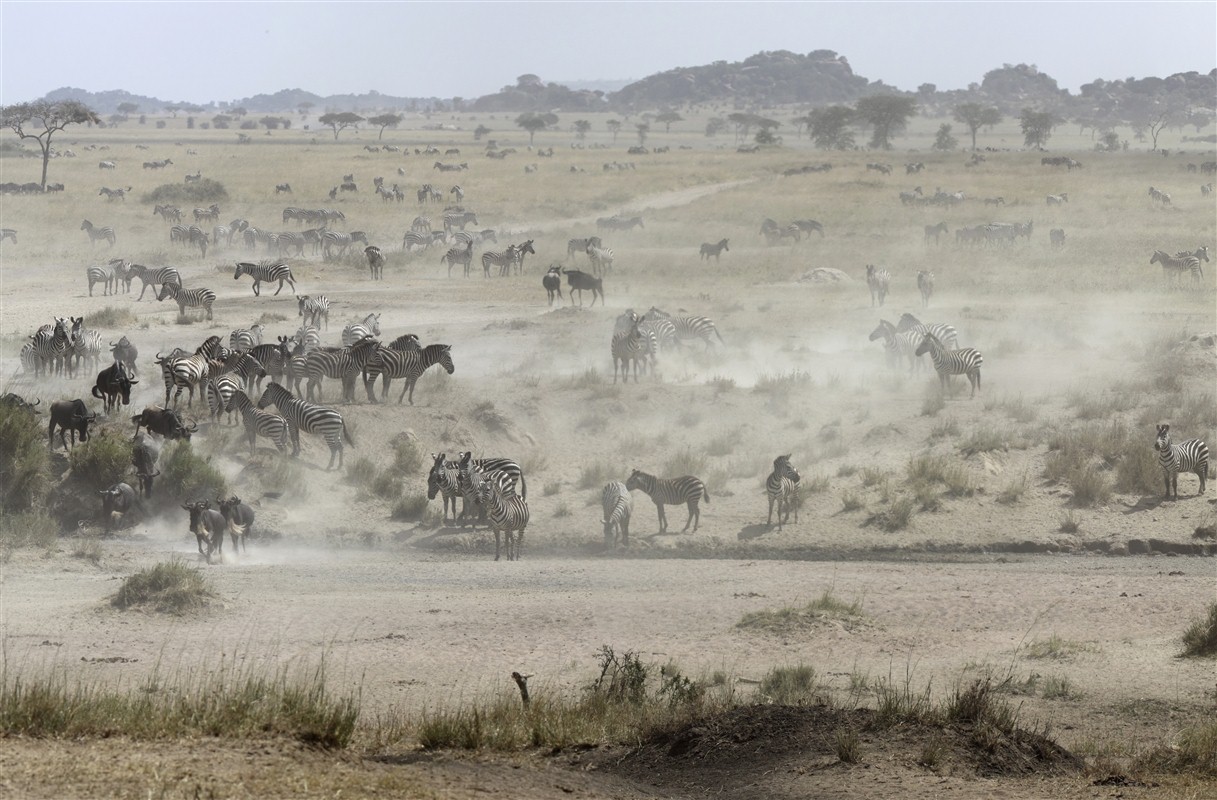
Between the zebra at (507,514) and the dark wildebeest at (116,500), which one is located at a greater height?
Result: the zebra at (507,514)

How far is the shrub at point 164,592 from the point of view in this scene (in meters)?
14.5

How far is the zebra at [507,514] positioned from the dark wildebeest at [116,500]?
530 centimetres

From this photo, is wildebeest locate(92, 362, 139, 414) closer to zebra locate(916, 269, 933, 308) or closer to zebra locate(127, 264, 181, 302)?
zebra locate(127, 264, 181, 302)

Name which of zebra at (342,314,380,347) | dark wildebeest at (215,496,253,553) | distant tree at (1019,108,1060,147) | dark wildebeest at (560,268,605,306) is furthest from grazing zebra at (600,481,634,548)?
distant tree at (1019,108,1060,147)

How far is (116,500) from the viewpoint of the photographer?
19109 mm

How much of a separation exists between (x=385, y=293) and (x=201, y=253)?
35.8 feet

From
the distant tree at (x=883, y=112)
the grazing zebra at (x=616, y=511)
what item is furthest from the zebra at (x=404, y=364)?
the distant tree at (x=883, y=112)

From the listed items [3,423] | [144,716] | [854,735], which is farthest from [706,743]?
[3,423]

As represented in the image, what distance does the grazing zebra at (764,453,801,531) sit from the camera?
1934cm

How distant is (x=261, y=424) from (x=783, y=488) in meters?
8.70

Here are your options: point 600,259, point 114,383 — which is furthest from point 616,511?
point 600,259

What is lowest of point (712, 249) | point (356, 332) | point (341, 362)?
point (341, 362)

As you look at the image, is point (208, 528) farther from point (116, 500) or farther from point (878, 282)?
point (878, 282)

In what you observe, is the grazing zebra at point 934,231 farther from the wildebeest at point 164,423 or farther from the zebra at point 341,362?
the wildebeest at point 164,423
